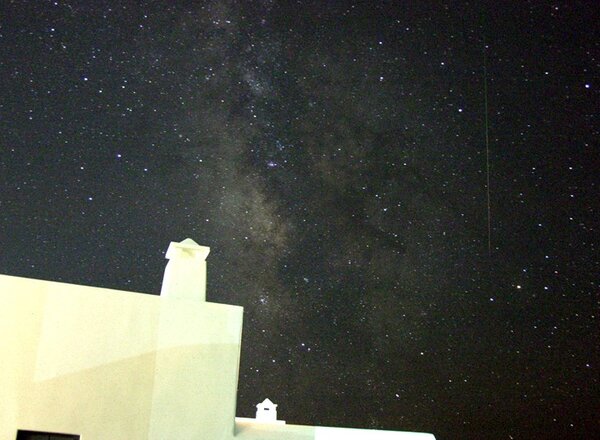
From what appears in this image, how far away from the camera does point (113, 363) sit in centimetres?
990

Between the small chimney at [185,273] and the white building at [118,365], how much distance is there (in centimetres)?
2

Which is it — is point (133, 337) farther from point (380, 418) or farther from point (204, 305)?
point (380, 418)

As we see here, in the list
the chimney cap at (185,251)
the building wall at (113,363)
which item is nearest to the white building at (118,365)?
the building wall at (113,363)

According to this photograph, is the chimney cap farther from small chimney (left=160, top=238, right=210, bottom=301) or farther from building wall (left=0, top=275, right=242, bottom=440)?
building wall (left=0, top=275, right=242, bottom=440)

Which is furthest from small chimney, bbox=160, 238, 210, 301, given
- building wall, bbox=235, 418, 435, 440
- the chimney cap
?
building wall, bbox=235, 418, 435, 440

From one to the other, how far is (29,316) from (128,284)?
384 inches

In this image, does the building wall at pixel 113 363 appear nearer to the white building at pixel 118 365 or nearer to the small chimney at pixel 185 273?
the white building at pixel 118 365

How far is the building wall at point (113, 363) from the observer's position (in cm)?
938

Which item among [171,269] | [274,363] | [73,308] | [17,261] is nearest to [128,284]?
[17,261]

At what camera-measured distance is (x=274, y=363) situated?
19.2 m

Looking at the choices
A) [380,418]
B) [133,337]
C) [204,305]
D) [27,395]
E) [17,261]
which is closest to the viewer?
[27,395]

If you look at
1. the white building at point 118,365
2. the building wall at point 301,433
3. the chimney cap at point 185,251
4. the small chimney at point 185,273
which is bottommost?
the building wall at point 301,433

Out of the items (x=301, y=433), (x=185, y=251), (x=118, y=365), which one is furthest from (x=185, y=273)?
(x=301, y=433)

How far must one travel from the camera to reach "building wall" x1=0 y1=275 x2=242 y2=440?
30.8ft
